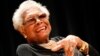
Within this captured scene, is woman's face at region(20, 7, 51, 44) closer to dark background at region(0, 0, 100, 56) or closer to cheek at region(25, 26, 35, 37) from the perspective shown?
cheek at region(25, 26, 35, 37)

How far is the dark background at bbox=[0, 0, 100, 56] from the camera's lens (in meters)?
2.38

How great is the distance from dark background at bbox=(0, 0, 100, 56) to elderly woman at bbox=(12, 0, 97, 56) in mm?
1126

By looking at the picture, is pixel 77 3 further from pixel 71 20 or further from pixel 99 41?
pixel 99 41

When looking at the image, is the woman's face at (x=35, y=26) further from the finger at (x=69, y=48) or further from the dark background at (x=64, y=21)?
the dark background at (x=64, y=21)

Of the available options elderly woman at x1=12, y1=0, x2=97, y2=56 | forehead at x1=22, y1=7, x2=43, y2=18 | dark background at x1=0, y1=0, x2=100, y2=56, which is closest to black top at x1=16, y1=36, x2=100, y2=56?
elderly woman at x1=12, y1=0, x2=97, y2=56

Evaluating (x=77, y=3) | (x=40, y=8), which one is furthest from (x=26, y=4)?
(x=77, y=3)

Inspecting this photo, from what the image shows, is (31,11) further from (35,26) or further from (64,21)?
(64,21)

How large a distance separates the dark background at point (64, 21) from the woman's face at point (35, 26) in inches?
44.9

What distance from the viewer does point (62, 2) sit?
248 cm

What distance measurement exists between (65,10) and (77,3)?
4.8 inches

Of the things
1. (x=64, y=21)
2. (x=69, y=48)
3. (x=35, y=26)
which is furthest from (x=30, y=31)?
(x=64, y=21)

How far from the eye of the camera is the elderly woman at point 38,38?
1215mm

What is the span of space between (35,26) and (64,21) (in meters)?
1.29

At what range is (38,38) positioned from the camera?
1224 mm
